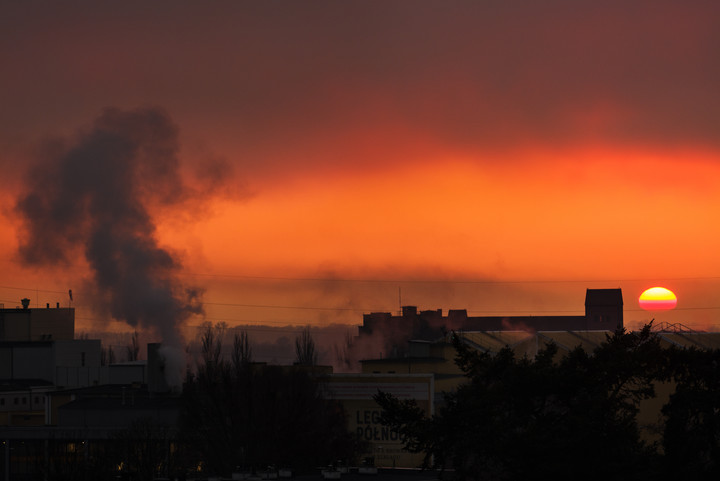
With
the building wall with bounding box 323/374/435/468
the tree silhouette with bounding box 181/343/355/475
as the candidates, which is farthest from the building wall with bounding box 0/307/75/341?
the building wall with bounding box 323/374/435/468

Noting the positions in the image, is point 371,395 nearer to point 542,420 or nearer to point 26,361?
point 542,420

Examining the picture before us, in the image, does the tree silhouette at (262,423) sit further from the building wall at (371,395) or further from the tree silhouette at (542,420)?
the tree silhouette at (542,420)

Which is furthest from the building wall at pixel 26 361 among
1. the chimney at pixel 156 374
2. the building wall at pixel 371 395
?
the building wall at pixel 371 395

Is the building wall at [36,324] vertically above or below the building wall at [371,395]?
above

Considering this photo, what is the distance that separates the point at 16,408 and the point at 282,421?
42.2 meters

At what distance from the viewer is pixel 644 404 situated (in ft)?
287

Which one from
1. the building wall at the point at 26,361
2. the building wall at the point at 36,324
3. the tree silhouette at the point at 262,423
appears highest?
the building wall at the point at 36,324

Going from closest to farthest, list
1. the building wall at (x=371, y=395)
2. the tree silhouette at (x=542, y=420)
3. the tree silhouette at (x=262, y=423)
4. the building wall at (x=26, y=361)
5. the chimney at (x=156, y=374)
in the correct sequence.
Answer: the tree silhouette at (x=542, y=420) → the tree silhouette at (x=262, y=423) → the building wall at (x=371, y=395) → the chimney at (x=156, y=374) → the building wall at (x=26, y=361)

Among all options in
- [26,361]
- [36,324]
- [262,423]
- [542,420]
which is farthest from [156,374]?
[542,420]

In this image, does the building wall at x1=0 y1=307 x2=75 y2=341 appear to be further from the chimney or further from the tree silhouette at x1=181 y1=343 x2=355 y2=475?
the tree silhouette at x1=181 y1=343 x2=355 y2=475

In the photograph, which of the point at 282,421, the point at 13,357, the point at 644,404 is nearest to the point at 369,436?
the point at 282,421

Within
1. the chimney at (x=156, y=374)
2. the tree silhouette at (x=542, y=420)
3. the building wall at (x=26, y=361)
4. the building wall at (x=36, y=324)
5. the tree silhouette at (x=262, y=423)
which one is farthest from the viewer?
the building wall at (x=36, y=324)

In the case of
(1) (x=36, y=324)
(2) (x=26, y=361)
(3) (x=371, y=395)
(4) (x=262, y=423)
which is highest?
(1) (x=36, y=324)

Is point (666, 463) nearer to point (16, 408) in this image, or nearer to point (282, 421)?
point (282, 421)
